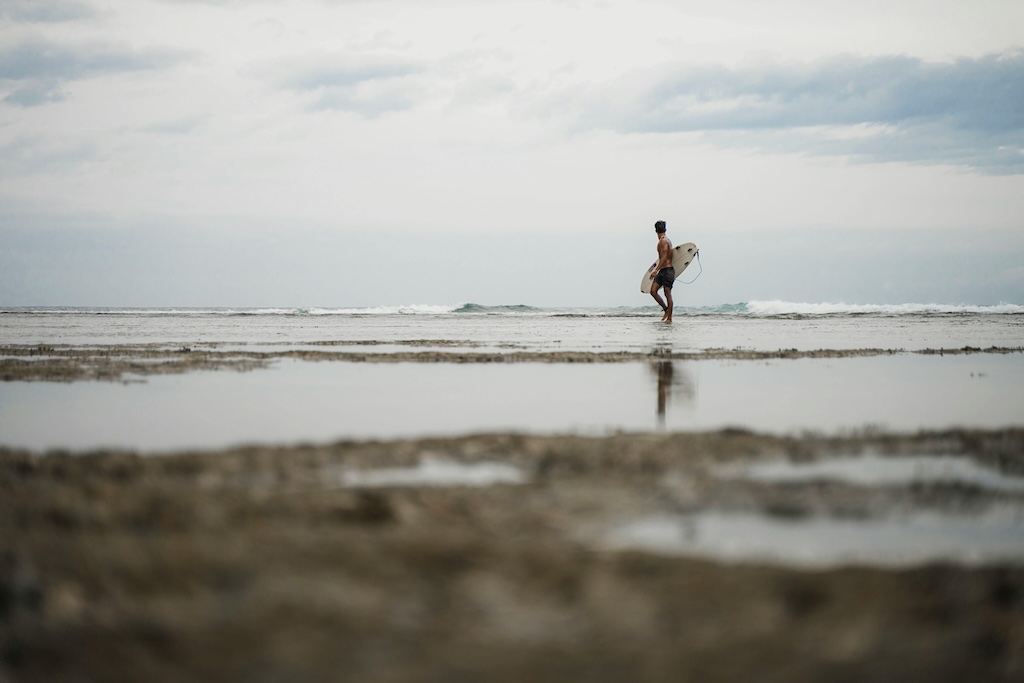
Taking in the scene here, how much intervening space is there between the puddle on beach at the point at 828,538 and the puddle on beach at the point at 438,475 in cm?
99

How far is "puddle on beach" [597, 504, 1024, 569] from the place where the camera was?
292 centimetres

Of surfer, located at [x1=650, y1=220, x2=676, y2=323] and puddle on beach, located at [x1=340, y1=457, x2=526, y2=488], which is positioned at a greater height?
surfer, located at [x1=650, y1=220, x2=676, y2=323]

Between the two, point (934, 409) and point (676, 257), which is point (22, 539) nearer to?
point (934, 409)

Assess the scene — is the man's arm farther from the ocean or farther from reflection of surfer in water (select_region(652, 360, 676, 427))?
reflection of surfer in water (select_region(652, 360, 676, 427))

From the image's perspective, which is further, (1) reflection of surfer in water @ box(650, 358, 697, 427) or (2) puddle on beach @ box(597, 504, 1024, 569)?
(1) reflection of surfer in water @ box(650, 358, 697, 427)

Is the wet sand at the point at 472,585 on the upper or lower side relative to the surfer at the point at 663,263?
lower

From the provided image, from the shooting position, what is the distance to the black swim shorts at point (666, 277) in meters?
24.4

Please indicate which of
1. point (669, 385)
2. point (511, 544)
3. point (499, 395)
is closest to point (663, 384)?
point (669, 385)

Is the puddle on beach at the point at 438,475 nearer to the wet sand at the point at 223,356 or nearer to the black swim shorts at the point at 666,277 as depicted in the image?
the wet sand at the point at 223,356

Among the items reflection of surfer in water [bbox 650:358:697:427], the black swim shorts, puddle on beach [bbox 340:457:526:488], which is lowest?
reflection of surfer in water [bbox 650:358:697:427]

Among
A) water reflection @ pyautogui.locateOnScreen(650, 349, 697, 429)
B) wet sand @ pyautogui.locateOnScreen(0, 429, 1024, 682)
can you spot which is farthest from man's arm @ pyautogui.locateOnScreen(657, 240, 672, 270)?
wet sand @ pyautogui.locateOnScreen(0, 429, 1024, 682)

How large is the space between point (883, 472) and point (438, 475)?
2209 millimetres

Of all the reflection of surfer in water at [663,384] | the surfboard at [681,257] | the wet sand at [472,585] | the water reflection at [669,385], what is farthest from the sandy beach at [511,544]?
the surfboard at [681,257]

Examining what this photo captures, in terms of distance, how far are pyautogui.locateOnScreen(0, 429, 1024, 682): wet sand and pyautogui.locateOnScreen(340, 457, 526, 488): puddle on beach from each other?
0.12 feet
